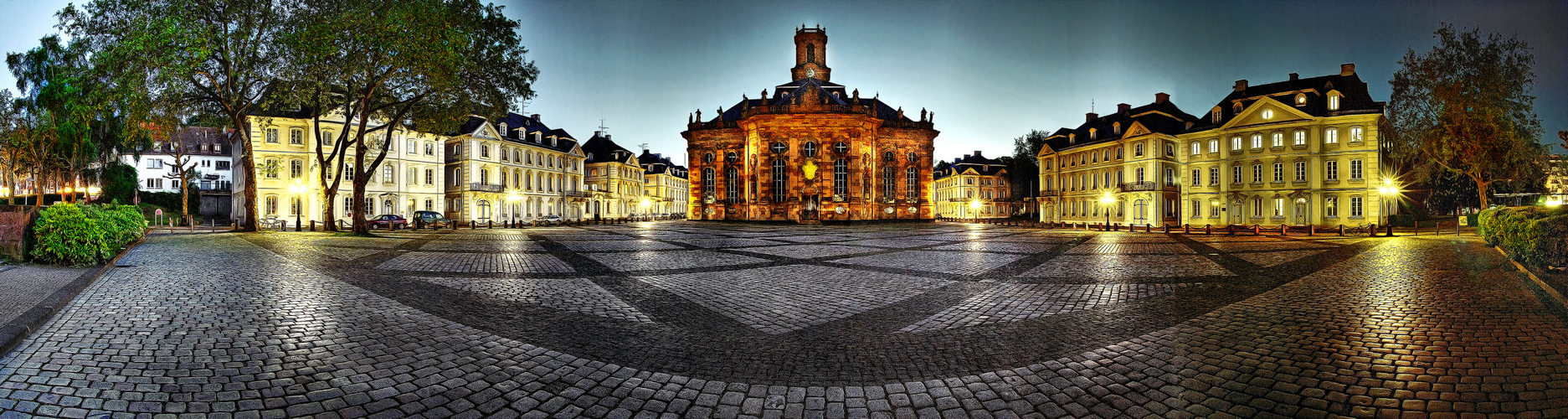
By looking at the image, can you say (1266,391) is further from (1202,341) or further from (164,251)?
(164,251)

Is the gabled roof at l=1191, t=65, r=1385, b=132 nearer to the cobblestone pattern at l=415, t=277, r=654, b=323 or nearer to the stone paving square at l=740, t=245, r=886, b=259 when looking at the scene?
the stone paving square at l=740, t=245, r=886, b=259

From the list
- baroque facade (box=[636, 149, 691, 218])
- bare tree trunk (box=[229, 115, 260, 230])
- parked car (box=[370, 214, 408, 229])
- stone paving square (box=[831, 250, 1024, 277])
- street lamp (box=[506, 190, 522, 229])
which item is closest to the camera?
stone paving square (box=[831, 250, 1024, 277])

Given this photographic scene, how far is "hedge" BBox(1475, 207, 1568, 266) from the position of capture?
9203mm

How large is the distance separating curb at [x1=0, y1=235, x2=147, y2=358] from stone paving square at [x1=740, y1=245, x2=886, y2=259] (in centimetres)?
1229

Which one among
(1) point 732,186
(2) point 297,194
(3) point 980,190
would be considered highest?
(3) point 980,190

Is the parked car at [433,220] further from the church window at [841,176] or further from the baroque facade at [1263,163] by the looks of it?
the baroque facade at [1263,163]

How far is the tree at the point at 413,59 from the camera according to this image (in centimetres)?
2038

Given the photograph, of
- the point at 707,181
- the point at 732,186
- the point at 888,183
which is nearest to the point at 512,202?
the point at 707,181

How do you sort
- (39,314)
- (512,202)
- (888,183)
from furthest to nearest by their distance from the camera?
1. (888,183)
2. (512,202)
3. (39,314)

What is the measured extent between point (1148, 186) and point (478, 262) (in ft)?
150

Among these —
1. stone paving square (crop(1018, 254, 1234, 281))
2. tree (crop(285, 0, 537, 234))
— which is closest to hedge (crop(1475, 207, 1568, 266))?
stone paving square (crop(1018, 254, 1234, 281))

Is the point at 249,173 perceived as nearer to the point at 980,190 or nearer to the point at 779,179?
the point at 779,179

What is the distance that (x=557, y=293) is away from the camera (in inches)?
351

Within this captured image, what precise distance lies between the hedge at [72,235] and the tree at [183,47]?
964cm
